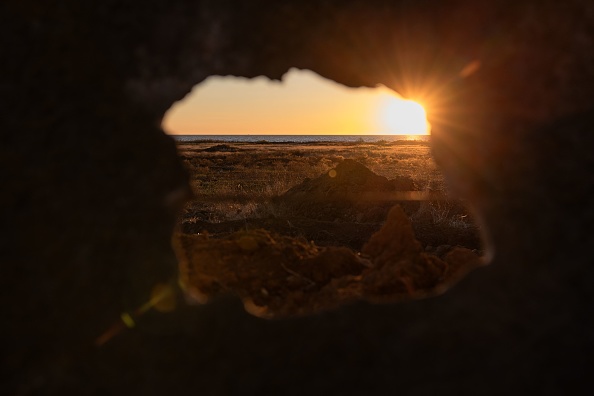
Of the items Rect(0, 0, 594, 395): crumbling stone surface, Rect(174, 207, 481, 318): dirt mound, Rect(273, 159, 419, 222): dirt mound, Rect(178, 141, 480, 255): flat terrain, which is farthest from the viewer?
Rect(273, 159, 419, 222): dirt mound

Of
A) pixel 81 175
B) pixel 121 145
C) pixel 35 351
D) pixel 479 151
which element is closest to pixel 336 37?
pixel 479 151

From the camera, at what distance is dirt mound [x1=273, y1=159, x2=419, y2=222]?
39.1 ft

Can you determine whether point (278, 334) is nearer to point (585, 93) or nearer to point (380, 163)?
point (585, 93)

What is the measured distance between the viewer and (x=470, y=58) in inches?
110

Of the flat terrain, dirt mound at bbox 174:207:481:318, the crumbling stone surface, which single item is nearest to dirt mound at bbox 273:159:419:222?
the flat terrain

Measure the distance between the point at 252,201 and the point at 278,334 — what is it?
11601 mm

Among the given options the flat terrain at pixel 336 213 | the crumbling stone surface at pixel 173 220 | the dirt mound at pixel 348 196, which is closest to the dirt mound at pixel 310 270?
the crumbling stone surface at pixel 173 220

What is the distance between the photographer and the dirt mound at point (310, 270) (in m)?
3.88

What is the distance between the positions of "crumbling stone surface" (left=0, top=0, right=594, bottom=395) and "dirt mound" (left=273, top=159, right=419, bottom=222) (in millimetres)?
8656

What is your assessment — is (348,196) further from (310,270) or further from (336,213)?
(310,270)

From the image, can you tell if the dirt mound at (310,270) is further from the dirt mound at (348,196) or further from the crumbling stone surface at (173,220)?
the dirt mound at (348,196)

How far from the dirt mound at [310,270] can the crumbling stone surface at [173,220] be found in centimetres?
112

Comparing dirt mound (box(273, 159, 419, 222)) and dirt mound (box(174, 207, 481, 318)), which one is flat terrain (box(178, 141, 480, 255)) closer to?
dirt mound (box(273, 159, 419, 222))

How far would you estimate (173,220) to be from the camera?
2.67m
